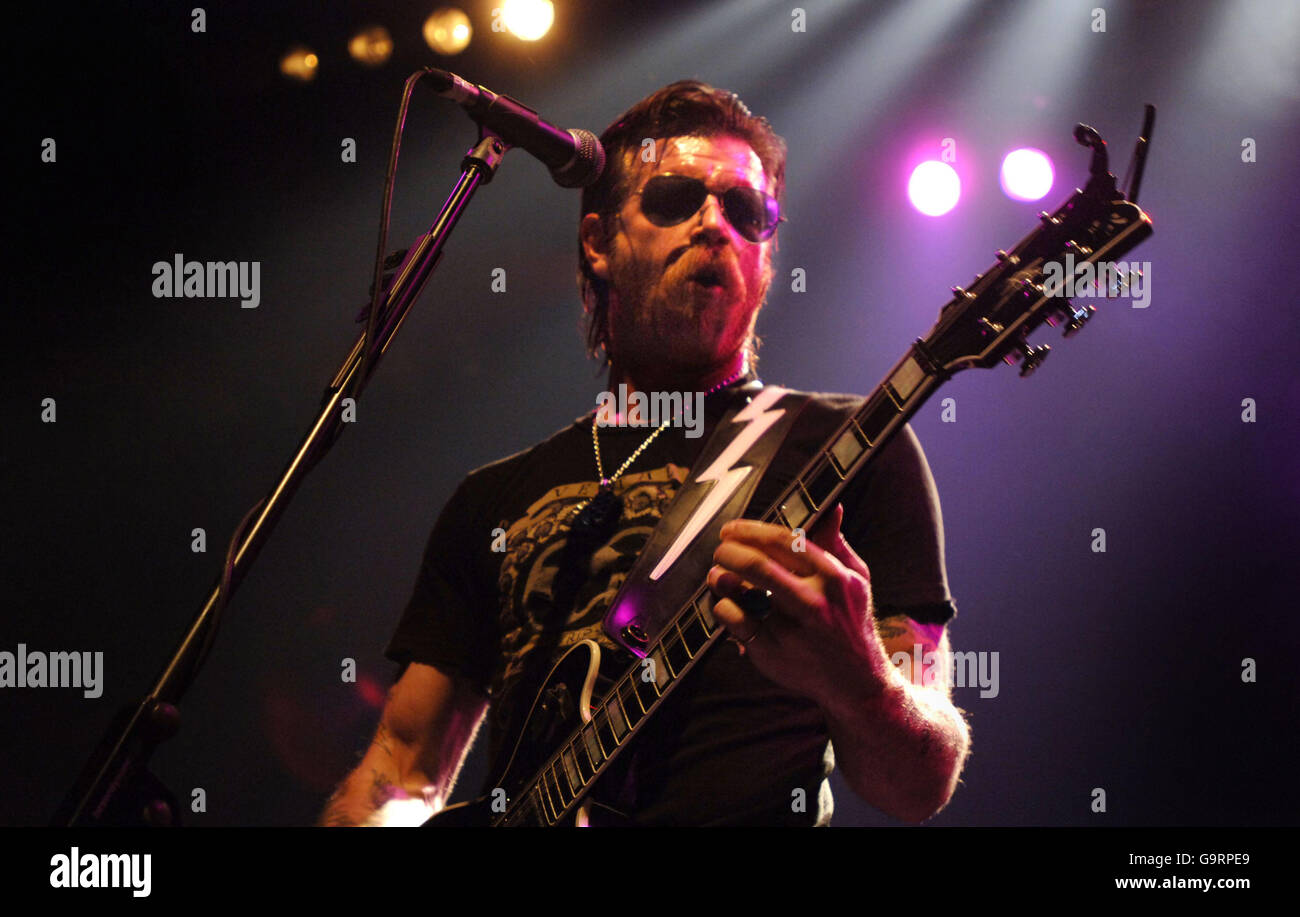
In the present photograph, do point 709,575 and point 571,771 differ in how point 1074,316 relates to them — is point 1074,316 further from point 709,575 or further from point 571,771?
point 571,771

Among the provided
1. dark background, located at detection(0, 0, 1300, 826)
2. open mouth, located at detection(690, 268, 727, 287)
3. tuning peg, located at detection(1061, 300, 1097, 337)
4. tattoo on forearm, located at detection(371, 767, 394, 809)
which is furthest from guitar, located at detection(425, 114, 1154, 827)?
dark background, located at detection(0, 0, 1300, 826)

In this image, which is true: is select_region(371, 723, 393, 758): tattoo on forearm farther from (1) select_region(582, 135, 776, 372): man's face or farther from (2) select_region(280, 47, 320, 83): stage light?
(2) select_region(280, 47, 320, 83): stage light

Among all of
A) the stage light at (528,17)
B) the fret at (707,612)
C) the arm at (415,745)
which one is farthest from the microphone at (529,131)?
the stage light at (528,17)

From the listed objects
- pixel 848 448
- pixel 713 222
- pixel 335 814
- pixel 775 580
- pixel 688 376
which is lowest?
pixel 335 814

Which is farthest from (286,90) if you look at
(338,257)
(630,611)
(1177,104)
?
(1177,104)

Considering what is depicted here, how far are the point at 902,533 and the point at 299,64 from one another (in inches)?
83.3

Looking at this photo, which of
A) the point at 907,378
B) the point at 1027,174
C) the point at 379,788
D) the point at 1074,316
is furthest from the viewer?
the point at 1027,174

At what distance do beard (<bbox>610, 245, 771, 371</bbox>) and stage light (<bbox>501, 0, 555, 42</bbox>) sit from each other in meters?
0.89

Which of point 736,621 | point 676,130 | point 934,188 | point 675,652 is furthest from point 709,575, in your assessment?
point 934,188

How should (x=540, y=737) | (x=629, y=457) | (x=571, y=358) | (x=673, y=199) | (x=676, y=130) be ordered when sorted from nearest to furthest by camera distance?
(x=540, y=737)
(x=629, y=457)
(x=673, y=199)
(x=676, y=130)
(x=571, y=358)

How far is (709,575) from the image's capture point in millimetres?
1456

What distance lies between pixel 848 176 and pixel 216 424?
1.79 m

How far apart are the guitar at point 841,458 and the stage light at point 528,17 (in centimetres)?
168

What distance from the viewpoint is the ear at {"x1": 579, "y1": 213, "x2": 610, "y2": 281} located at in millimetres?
2365
